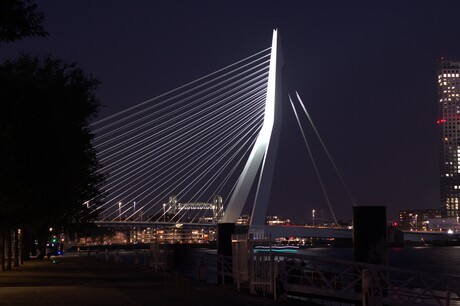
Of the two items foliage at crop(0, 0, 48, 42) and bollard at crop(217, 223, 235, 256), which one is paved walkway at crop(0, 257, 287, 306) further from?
foliage at crop(0, 0, 48, 42)

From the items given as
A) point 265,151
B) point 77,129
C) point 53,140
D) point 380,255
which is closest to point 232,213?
point 265,151

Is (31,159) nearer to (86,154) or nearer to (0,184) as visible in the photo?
(0,184)

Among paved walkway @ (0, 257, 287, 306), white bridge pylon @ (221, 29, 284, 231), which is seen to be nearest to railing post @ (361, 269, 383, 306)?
paved walkway @ (0, 257, 287, 306)

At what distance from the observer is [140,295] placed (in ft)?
76.7

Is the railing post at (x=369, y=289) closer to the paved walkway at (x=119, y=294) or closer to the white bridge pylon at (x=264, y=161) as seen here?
the paved walkway at (x=119, y=294)

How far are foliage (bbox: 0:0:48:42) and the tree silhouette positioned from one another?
10786 millimetres

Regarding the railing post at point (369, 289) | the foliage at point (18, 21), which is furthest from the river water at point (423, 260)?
the foliage at point (18, 21)

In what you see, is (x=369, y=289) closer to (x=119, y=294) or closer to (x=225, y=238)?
(x=119, y=294)

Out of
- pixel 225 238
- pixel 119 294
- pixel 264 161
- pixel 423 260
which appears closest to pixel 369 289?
pixel 119 294

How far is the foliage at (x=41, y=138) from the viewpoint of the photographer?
26.3 meters

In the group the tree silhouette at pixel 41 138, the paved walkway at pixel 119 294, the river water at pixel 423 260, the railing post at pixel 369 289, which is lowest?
the river water at pixel 423 260

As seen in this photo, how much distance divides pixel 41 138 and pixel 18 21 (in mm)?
18570

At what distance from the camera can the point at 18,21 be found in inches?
412

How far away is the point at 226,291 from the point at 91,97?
14.2 metres
